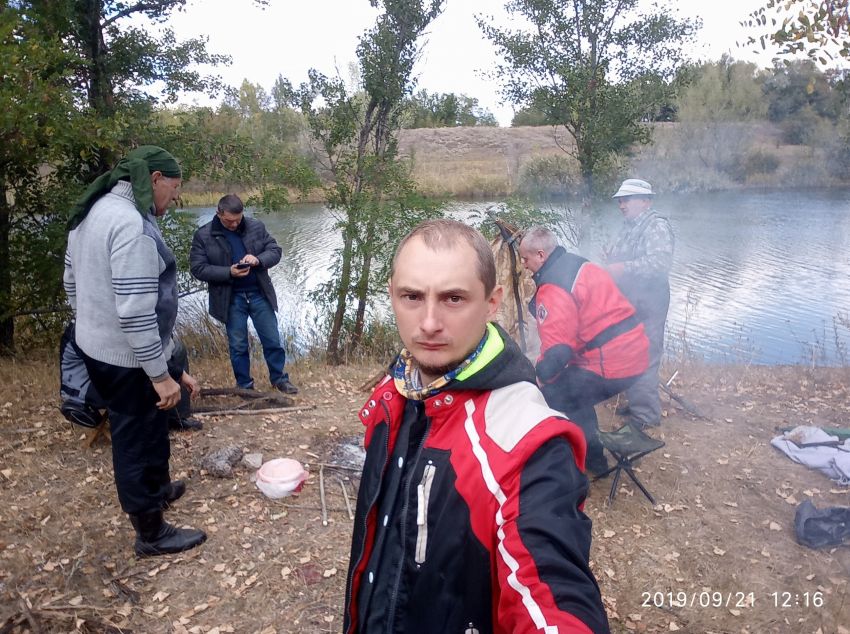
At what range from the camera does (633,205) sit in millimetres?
5508

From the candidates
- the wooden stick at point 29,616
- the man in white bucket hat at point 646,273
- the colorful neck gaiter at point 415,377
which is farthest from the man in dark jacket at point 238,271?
the colorful neck gaiter at point 415,377

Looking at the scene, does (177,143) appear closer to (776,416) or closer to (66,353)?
(66,353)

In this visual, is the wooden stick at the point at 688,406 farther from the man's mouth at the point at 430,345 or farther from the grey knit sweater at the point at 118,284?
the man's mouth at the point at 430,345

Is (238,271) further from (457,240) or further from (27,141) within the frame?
(457,240)

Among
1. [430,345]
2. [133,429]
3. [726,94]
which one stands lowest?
[133,429]

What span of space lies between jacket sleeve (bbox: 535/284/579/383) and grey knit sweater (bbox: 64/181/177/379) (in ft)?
7.77

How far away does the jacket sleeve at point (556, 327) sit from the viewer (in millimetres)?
3947

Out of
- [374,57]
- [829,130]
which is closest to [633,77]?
[374,57]

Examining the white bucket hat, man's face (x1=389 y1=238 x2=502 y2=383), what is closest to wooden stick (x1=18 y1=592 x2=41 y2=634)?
man's face (x1=389 y1=238 x2=502 y2=383)

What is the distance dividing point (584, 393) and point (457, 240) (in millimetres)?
3160

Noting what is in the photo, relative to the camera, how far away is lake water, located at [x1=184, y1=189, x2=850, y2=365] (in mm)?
9297

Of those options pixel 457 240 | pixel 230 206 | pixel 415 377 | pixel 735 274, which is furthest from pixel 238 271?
pixel 735 274

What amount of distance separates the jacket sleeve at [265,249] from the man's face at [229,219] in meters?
0.19

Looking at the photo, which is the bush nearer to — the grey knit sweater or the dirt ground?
the dirt ground
